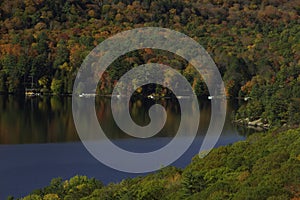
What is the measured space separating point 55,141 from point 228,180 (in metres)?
13.2

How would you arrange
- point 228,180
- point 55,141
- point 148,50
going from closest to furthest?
point 228,180, point 55,141, point 148,50

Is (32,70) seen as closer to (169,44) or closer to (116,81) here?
(116,81)

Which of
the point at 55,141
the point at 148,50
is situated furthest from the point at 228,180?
the point at 148,50

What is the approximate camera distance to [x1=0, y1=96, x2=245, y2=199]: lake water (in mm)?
17266

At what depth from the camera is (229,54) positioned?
4509 cm

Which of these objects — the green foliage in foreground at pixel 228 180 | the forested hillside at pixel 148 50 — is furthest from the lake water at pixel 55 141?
the forested hillside at pixel 148 50

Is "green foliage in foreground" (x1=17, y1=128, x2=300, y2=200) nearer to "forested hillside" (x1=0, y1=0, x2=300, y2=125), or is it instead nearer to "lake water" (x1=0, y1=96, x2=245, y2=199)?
"lake water" (x1=0, y1=96, x2=245, y2=199)

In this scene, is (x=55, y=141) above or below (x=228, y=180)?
below

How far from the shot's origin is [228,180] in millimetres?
10430

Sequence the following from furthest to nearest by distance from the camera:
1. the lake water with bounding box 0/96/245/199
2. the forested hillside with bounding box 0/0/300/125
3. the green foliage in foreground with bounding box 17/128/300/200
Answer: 1. the forested hillside with bounding box 0/0/300/125
2. the lake water with bounding box 0/96/245/199
3. the green foliage in foreground with bounding box 17/128/300/200

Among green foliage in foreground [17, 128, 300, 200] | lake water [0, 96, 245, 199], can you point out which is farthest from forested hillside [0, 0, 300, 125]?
green foliage in foreground [17, 128, 300, 200]

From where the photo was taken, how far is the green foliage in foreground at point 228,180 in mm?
9148

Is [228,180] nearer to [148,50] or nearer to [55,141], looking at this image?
[55,141]

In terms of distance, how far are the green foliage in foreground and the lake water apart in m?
3.20
